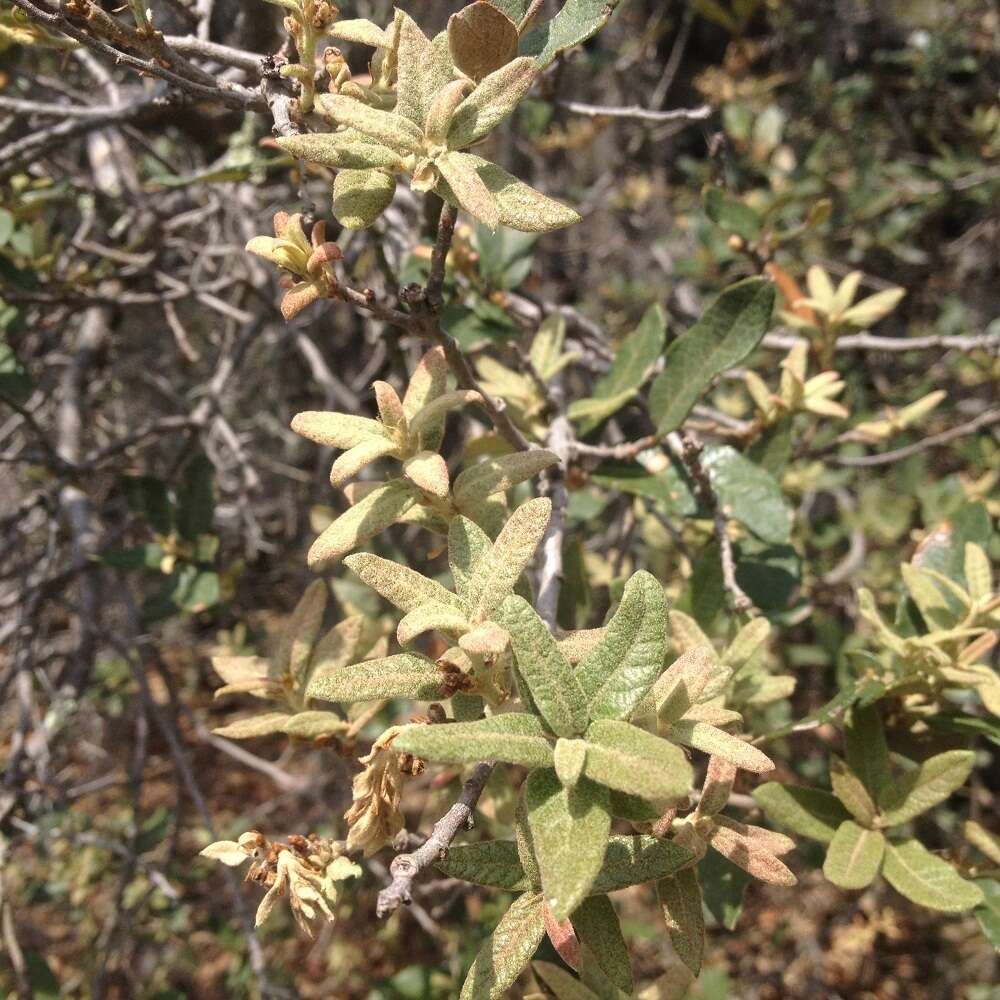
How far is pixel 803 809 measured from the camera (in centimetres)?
122

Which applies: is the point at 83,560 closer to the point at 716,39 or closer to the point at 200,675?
the point at 200,675

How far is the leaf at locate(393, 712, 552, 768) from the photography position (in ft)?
2.25

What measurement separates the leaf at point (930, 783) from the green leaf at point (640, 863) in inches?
20.5

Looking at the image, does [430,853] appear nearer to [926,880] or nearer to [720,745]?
[720,745]

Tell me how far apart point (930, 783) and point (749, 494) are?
540mm

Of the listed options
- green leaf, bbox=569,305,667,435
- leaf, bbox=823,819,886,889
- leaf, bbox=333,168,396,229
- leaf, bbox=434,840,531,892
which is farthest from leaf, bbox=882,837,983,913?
leaf, bbox=333,168,396,229

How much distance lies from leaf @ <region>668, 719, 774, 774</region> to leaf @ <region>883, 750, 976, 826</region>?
517 millimetres

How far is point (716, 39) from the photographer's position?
6.42m

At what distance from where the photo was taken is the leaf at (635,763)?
2.27 feet

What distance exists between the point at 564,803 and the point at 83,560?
1.74 m

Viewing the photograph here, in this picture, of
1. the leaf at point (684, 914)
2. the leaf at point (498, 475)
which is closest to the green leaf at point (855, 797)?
the leaf at point (684, 914)

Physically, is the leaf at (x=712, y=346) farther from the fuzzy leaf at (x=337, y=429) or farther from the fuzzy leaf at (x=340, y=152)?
the fuzzy leaf at (x=340, y=152)

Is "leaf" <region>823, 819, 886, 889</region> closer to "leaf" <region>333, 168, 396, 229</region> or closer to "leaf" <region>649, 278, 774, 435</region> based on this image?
"leaf" <region>649, 278, 774, 435</region>

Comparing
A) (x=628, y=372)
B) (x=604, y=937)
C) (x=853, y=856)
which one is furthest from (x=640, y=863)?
(x=628, y=372)
